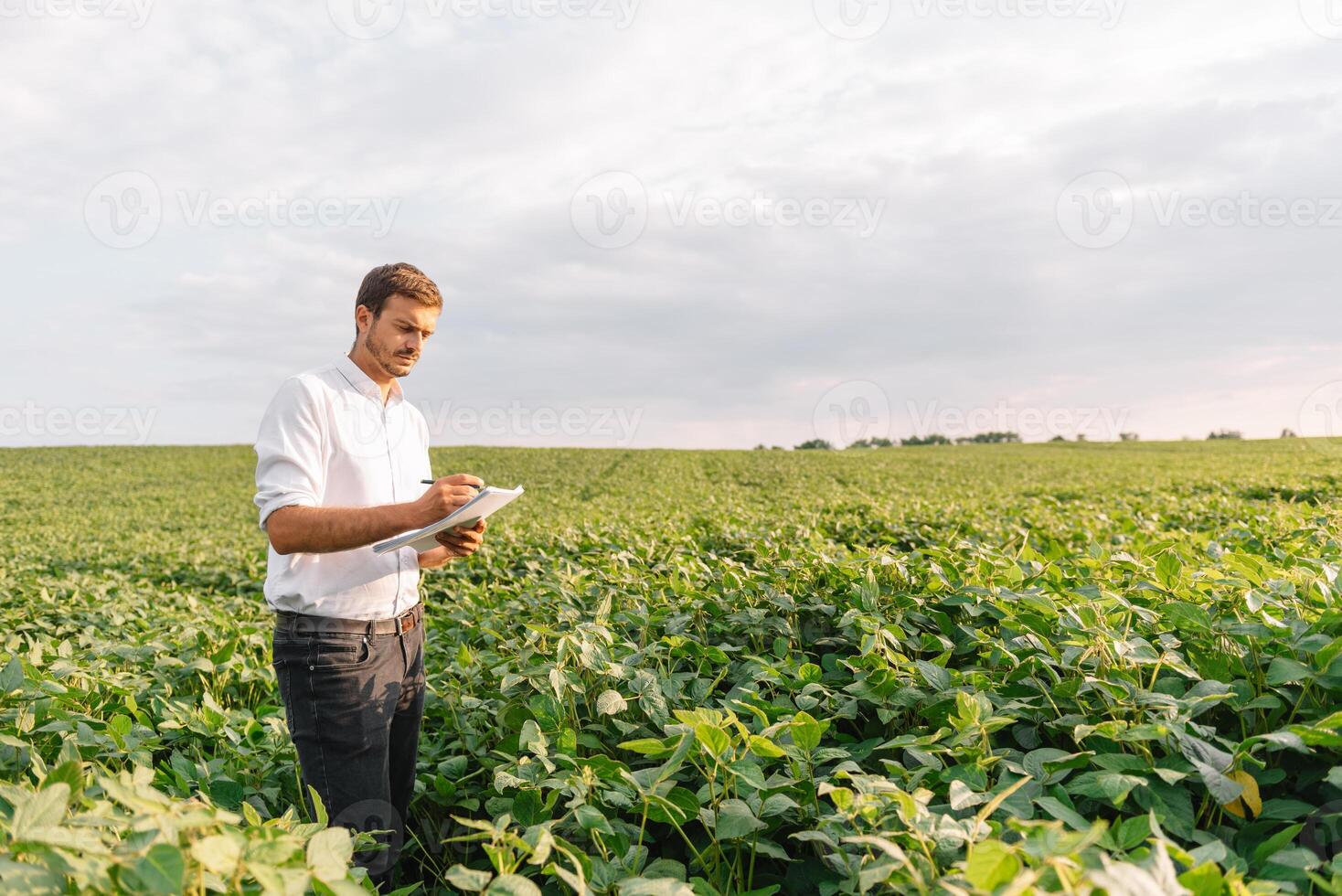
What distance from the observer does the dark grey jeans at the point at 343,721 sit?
9.78 ft

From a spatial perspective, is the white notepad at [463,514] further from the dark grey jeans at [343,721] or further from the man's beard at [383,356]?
the man's beard at [383,356]

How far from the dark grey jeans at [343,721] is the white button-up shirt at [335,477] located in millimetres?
148

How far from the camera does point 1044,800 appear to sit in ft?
6.32

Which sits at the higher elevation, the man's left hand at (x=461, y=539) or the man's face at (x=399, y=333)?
the man's face at (x=399, y=333)

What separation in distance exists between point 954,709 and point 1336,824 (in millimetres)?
982

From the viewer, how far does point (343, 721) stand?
118 inches

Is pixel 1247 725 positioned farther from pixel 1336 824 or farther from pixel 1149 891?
pixel 1149 891

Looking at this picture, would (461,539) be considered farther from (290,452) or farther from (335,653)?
(290,452)

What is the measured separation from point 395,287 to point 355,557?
1070 mm

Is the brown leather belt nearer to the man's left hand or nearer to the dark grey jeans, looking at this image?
the dark grey jeans

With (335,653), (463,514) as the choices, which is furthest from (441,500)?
(335,653)

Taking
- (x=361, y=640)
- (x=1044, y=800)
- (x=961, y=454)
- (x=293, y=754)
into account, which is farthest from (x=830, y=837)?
(x=961, y=454)

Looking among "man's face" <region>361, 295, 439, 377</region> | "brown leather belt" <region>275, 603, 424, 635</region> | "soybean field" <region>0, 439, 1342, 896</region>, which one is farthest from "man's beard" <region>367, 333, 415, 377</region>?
"soybean field" <region>0, 439, 1342, 896</region>

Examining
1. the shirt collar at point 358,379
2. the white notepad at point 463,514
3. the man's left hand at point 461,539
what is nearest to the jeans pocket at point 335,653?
the white notepad at point 463,514
